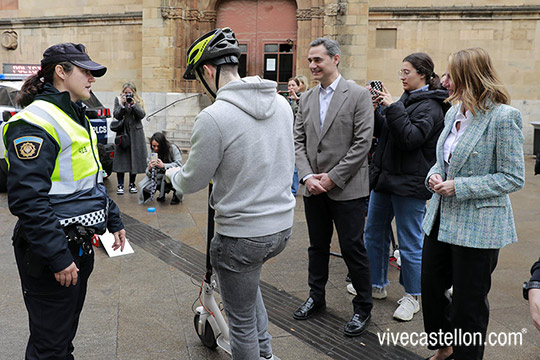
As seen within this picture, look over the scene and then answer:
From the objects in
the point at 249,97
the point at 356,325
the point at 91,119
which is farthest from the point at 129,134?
the point at 249,97

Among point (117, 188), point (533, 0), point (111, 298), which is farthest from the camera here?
point (533, 0)

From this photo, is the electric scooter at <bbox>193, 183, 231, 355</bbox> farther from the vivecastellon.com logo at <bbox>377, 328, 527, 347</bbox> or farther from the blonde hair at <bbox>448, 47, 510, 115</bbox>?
the blonde hair at <bbox>448, 47, 510, 115</bbox>

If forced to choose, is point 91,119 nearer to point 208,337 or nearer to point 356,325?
point 208,337

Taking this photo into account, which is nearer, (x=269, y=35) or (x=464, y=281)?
(x=464, y=281)

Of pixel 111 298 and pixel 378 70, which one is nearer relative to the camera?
pixel 111 298

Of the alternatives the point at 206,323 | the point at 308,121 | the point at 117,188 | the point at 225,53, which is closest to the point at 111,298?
the point at 206,323

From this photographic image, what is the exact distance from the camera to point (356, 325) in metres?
3.82

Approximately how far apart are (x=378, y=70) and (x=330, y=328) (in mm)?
13179

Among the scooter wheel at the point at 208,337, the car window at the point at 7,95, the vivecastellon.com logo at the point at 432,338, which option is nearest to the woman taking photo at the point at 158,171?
the car window at the point at 7,95

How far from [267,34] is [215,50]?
47.7 feet

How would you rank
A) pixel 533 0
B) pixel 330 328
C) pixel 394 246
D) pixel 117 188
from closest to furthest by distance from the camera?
pixel 330 328
pixel 394 246
pixel 117 188
pixel 533 0

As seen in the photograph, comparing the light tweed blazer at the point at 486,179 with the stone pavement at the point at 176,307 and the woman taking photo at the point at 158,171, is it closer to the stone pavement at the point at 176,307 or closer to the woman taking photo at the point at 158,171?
the stone pavement at the point at 176,307

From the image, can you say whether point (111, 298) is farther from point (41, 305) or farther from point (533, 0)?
point (533, 0)

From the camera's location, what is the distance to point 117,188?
9.27m
